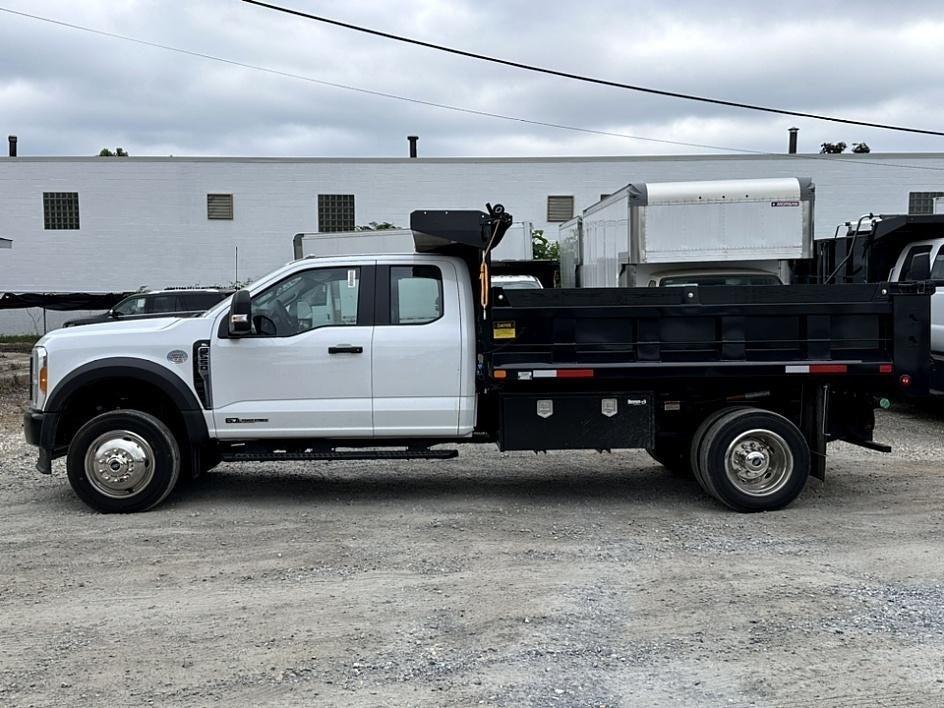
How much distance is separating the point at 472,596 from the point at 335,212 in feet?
87.1

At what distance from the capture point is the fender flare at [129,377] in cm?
734

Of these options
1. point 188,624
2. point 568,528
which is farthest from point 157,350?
point 568,528

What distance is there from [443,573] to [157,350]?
3038mm

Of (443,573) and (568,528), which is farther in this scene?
(568,528)

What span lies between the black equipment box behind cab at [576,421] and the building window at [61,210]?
27332mm

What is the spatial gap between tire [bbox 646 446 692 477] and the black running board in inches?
90.2

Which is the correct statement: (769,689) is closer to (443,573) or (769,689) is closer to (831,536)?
(443,573)

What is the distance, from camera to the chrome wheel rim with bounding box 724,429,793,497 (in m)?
7.52

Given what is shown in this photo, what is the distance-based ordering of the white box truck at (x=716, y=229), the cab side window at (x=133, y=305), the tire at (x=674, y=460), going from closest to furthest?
the tire at (x=674, y=460) < the white box truck at (x=716, y=229) < the cab side window at (x=133, y=305)

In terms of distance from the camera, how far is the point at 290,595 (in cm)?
556

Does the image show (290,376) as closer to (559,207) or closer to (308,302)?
(308,302)

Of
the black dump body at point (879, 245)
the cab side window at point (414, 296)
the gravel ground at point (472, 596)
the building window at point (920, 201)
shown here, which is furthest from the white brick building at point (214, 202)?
the cab side window at point (414, 296)

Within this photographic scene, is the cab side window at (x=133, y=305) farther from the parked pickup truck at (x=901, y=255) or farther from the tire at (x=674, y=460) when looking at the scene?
the tire at (x=674, y=460)

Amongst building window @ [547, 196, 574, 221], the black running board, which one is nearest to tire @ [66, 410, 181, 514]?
the black running board
